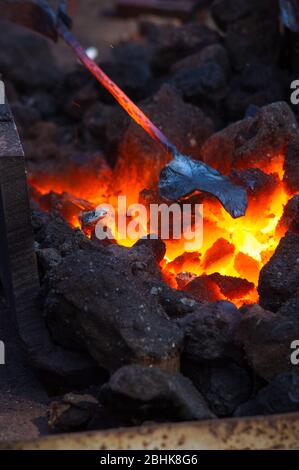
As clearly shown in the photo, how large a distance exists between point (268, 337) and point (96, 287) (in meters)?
0.59

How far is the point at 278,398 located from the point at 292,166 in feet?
3.94

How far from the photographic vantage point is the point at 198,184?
3.42 meters

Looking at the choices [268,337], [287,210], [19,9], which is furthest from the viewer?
[19,9]

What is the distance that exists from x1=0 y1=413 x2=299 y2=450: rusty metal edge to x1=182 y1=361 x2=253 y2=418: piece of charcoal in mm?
302

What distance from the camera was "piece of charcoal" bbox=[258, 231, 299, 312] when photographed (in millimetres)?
2986

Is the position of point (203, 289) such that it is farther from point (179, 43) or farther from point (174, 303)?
point (179, 43)

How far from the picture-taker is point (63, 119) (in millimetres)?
4988

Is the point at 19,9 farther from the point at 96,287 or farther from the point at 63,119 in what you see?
the point at 96,287

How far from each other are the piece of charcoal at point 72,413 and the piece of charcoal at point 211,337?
1.24 ft

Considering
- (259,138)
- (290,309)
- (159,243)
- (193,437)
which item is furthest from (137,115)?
(193,437)

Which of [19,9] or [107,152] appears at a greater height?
[19,9]

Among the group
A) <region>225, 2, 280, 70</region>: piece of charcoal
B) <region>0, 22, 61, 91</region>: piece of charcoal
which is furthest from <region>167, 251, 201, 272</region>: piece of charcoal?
<region>0, 22, 61, 91</region>: piece of charcoal

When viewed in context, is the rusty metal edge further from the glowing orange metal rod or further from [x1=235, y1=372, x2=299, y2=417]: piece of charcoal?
the glowing orange metal rod
